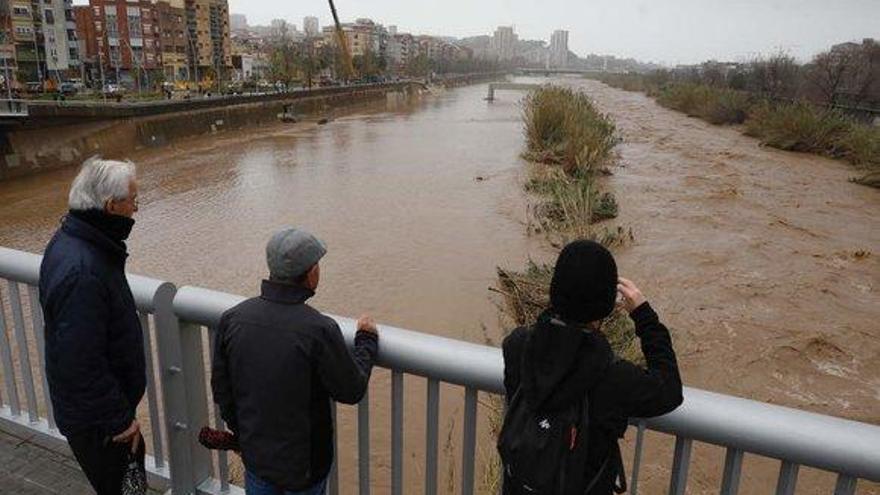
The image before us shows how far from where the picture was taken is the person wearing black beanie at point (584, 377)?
1396mm

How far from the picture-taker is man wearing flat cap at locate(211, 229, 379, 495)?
1716 mm

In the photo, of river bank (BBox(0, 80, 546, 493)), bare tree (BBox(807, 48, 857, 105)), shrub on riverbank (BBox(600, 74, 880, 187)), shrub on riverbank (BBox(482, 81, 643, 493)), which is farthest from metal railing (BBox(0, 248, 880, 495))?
bare tree (BBox(807, 48, 857, 105))

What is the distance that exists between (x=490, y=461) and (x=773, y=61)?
48351 millimetres

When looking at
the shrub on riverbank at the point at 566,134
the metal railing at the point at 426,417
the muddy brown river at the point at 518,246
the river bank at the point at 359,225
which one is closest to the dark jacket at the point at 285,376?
the metal railing at the point at 426,417

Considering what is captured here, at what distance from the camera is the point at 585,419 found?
1392 millimetres

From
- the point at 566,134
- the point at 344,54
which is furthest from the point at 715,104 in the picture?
the point at 344,54

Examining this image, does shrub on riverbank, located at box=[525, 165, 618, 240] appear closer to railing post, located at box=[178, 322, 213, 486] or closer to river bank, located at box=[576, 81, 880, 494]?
river bank, located at box=[576, 81, 880, 494]

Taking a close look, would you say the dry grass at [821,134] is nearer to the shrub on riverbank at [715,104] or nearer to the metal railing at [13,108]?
the shrub on riverbank at [715,104]

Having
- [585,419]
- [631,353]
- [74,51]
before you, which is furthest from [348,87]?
[585,419]

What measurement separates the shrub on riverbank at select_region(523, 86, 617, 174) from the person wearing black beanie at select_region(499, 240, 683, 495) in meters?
17.2

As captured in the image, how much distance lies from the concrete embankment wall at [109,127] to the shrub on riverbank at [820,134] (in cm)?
2597

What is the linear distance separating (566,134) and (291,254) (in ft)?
68.9

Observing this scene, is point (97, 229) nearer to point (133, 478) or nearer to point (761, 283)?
point (133, 478)

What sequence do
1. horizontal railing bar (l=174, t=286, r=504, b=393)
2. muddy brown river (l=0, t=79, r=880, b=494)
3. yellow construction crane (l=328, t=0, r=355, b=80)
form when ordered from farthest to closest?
yellow construction crane (l=328, t=0, r=355, b=80) → muddy brown river (l=0, t=79, r=880, b=494) → horizontal railing bar (l=174, t=286, r=504, b=393)
